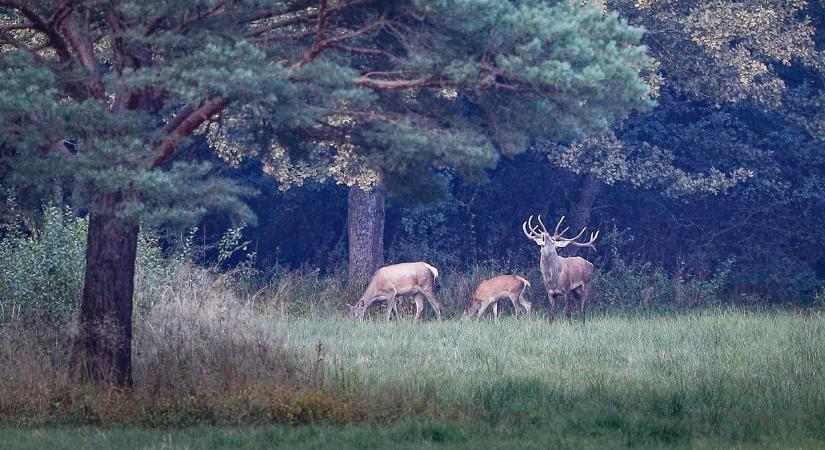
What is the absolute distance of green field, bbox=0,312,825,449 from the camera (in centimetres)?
972

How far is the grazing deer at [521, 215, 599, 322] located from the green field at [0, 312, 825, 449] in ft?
13.4

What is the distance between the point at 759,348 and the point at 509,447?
268 inches

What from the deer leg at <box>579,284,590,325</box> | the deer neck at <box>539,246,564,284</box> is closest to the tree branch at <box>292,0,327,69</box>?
the deer neck at <box>539,246,564,284</box>

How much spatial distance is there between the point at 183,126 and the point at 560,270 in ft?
39.0

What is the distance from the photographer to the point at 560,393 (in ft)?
38.3

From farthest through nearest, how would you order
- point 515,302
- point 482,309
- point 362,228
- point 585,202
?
point 585,202 → point 362,228 → point 515,302 → point 482,309

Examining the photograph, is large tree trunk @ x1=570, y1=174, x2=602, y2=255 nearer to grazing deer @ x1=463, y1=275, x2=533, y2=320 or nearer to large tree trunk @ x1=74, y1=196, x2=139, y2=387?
grazing deer @ x1=463, y1=275, x2=533, y2=320

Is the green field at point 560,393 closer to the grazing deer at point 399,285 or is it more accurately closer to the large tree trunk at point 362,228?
the grazing deer at point 399,285

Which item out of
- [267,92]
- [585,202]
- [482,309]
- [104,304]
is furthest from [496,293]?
[267,92]

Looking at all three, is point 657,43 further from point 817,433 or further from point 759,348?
point 817,433

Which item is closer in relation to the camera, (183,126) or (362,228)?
(183,126)

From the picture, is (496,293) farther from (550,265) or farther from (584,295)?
(584,295)

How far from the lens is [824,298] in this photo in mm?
24266

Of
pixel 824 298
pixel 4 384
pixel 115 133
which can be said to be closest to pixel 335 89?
pixel 115 133
